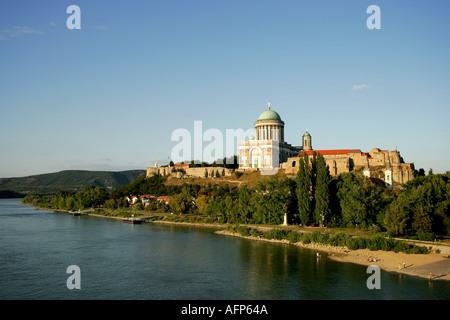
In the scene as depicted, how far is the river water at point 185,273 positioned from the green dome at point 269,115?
114ft

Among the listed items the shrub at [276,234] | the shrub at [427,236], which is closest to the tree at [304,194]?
the shrub at [276,234]

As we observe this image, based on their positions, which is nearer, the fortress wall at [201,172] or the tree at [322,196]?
the tree at [322,196]

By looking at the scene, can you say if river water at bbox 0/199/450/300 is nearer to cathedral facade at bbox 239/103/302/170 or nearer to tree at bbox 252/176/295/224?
tree at bbox 252/176/295/224

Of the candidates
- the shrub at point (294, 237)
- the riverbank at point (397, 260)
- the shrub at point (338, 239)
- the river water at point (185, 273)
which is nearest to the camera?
the river water at point (185, 273)

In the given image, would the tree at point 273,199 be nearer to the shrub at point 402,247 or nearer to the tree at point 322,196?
the tree at point 322,196

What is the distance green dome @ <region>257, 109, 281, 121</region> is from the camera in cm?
6712

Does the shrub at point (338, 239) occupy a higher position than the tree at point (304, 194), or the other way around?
the tree at point (304, 194)

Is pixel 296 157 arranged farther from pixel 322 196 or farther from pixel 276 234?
pixel 276 234

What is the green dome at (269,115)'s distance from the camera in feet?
220

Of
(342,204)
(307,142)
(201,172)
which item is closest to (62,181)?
(201,172)

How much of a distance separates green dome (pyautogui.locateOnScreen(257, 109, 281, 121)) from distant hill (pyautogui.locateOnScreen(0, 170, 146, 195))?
394ft

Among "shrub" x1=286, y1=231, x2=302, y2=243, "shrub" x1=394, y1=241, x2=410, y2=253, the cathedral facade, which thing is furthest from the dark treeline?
the cathedral facade

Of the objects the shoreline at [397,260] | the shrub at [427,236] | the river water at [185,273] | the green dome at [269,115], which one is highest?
the green dome at [269,115]
